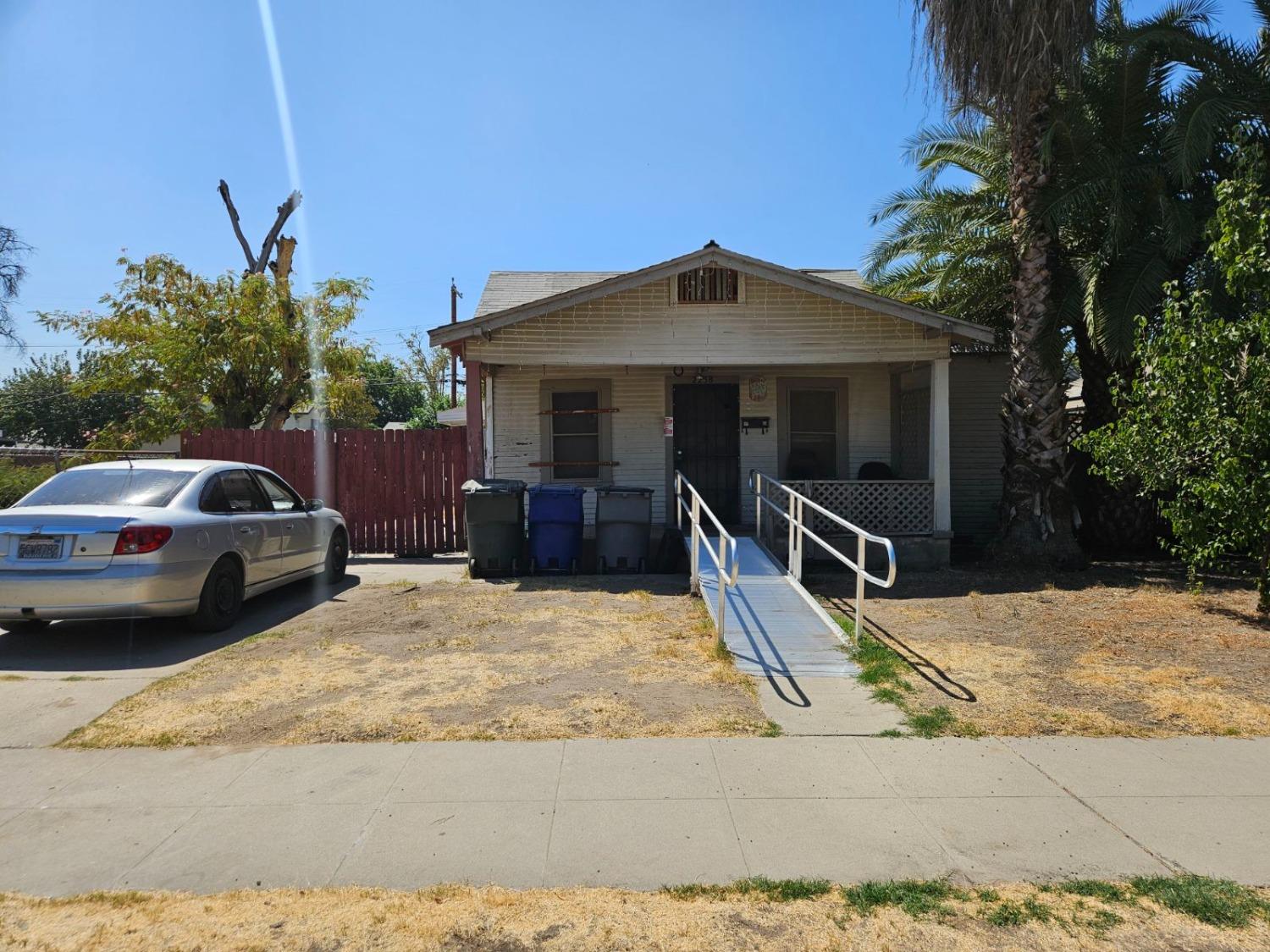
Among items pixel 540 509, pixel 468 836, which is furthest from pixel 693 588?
pixel 468 836

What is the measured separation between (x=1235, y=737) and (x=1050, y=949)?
294 cm

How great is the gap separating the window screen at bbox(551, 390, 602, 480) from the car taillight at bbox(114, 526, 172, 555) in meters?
6.60

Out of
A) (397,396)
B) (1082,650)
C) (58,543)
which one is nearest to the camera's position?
(58,543)

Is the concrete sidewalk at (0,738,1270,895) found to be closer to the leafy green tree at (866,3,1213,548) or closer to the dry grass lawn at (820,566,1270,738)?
the dry grass lawn at (820,566,1270,738)

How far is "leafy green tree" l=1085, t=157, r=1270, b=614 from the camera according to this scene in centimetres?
722

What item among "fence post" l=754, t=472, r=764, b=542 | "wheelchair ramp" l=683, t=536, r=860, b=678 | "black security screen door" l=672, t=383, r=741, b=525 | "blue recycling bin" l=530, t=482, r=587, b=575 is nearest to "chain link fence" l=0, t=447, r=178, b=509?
"blue recycling bin" l=530, t=482, r=587, b=575

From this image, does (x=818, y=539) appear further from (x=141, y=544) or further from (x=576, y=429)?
(x=141, y=544)

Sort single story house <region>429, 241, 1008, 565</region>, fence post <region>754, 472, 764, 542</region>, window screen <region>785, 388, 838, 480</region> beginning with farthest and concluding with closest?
window screen <region>785, 388, 838, 480</region> < single story house <region>429, 241, 1008, 565</region> < fence post <region>754, 472, 764, 542</region>

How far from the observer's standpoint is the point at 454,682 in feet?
19.3

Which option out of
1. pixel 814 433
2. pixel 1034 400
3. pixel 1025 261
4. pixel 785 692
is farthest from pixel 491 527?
pixel 1025 261

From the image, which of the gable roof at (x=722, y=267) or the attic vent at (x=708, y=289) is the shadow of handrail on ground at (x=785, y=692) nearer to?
the gable roof at (x=722, y=267)

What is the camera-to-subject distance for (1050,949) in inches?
111

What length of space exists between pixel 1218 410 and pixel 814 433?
611cm

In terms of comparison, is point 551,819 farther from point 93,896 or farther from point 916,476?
point 916,476
